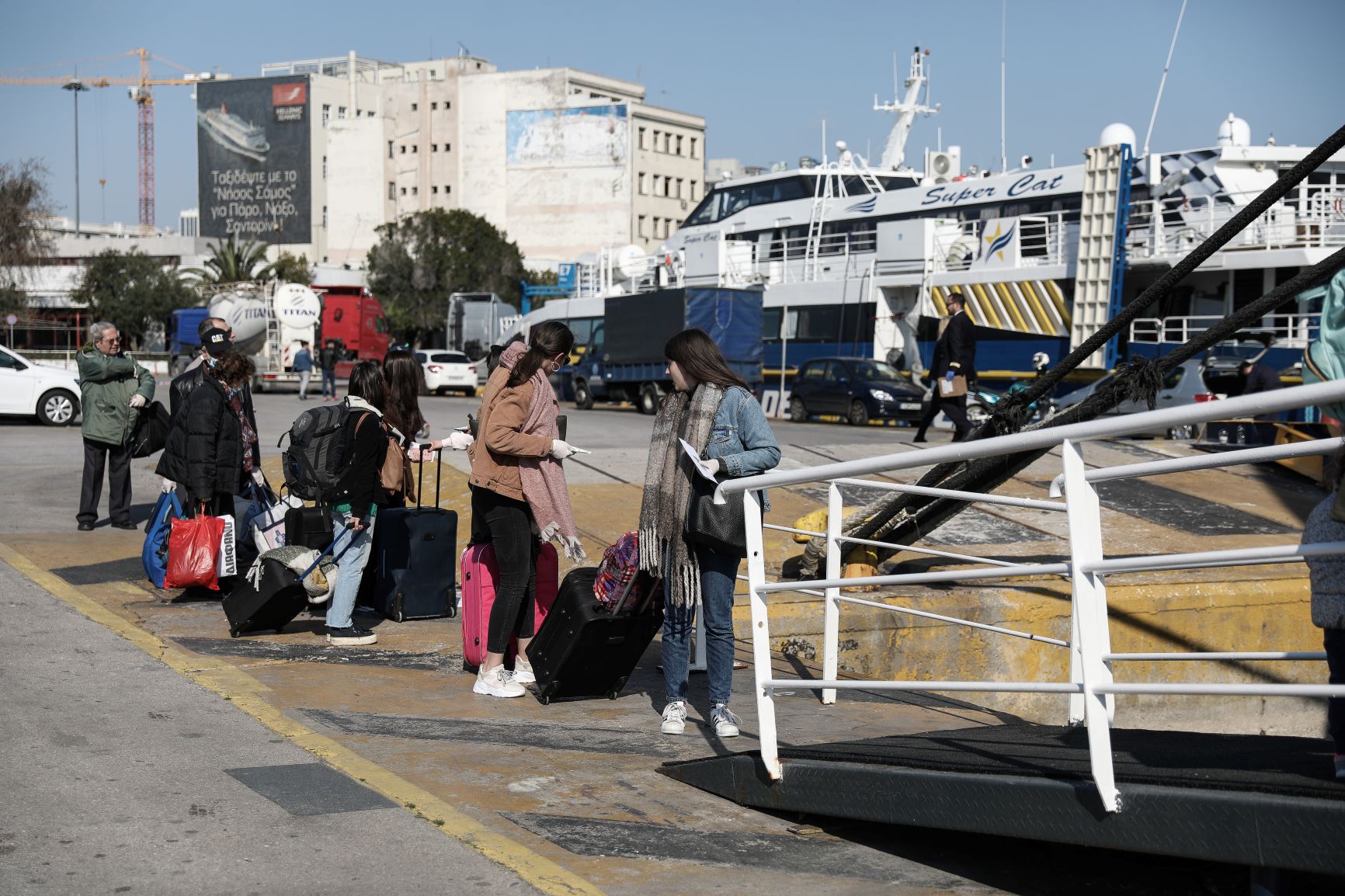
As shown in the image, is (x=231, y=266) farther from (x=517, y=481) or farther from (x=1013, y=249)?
(x=517, y=481)

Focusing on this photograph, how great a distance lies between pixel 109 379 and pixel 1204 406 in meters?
10.1

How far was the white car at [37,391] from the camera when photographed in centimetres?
A: 2214

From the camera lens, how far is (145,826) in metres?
4.44

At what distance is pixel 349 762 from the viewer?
5.26m

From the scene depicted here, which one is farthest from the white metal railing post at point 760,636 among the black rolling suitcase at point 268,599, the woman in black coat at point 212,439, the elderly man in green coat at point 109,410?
the elderly man in green coat at point 109,410

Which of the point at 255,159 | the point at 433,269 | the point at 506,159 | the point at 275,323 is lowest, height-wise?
the point at 275,323

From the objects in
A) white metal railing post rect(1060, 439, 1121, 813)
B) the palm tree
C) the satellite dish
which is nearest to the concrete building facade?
the palm tree

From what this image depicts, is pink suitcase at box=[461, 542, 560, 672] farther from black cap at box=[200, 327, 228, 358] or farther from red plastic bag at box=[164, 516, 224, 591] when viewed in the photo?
black cap at box=[200, 327, 228, 358]

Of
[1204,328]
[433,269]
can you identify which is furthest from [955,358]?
[433,269]

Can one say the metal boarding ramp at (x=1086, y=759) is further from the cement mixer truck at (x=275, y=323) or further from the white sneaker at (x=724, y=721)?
the cement mixer truck at (x=275, y=323)

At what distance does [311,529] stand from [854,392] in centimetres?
2021

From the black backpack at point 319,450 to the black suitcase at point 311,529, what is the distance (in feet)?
0.38

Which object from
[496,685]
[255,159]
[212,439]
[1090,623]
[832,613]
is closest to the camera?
[1090,623]

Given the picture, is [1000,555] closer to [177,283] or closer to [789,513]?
[789,513]
